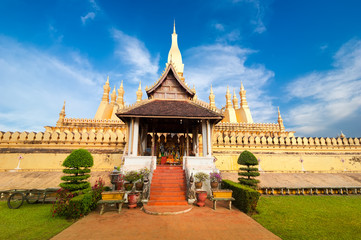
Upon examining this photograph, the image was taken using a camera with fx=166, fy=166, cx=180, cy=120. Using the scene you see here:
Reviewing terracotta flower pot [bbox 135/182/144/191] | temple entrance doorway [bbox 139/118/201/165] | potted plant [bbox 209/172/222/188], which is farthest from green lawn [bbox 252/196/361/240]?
temple entrance doorway [bbox 139/118/201/165]

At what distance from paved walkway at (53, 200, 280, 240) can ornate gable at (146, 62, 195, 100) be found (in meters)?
9.89

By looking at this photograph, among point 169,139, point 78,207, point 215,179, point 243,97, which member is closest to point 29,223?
point 78,207

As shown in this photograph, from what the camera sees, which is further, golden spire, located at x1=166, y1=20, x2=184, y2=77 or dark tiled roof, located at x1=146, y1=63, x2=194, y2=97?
golden spire, located at x1=166, y1=20, x2=184, y2=77

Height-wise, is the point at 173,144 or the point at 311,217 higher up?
the point at 173,144

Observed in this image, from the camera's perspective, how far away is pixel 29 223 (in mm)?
6375

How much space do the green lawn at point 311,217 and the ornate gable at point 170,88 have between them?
32.9 feet

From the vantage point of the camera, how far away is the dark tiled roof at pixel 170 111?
38.7 ft

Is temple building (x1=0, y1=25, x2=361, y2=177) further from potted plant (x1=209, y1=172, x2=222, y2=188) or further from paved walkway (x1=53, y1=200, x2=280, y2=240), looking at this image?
paved walkway (x1=53, y1=200, x2=280, y2=240)

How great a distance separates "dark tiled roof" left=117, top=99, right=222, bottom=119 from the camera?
11797 mm

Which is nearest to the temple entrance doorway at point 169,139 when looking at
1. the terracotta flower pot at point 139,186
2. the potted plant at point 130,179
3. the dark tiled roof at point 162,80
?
the dark tiled roof at point 162,80

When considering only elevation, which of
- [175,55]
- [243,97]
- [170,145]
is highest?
[175,55]

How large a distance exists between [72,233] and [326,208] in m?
11.5

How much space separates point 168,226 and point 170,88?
11.5m

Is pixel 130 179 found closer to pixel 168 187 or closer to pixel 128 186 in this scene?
pixel 128 186
